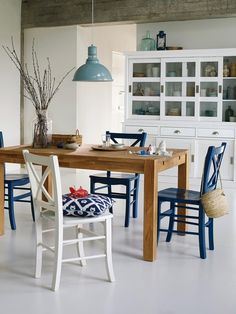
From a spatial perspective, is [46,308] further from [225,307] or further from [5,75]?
[5,75]

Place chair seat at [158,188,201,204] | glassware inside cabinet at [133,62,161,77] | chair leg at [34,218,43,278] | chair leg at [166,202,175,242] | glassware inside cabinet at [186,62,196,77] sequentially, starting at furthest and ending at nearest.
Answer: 1. glassware inside cabinet at [133,62,161,77]
2. glassware inside cabinet at [186,62,196,77]
3. chair leg at [166,202,175,242]
4. chair seat at [158,188,201,204]
5. chair leg at [34,218,43,278]

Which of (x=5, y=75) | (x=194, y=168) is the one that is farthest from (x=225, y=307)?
(x=5, y=75)

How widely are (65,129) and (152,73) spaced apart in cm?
173

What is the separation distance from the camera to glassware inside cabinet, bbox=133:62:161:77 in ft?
23.5

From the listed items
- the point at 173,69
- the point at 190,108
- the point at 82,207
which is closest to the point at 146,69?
the point at 173,69

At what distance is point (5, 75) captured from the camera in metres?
7.70

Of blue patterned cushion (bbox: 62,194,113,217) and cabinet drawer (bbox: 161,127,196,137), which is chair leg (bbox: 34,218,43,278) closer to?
blue patterned cushion (bbox: 62,194,113,217)

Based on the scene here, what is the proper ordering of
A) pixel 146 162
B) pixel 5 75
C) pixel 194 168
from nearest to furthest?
pixel 146 162, pixel 194 168, pixel 5 75

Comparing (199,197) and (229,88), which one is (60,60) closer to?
(229,88)

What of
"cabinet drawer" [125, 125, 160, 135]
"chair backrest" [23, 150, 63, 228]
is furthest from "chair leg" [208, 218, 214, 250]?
"cabinet drawer" [125, 125, 160, 135]

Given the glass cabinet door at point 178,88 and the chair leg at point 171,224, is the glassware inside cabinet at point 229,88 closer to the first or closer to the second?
the glass cabinet door at point 178,88

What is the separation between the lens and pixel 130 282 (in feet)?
10.3

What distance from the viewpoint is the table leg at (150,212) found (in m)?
3.51

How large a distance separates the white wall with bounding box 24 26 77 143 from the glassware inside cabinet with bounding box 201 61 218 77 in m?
2.11
